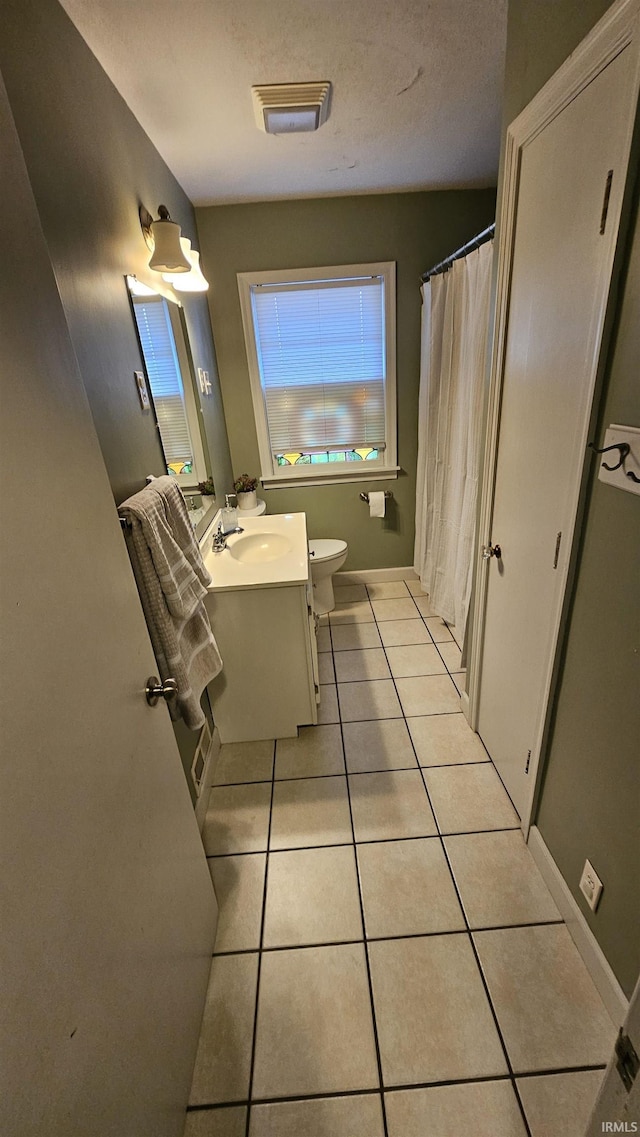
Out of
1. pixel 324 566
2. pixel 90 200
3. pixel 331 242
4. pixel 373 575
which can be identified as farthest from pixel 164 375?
pixel 373 575

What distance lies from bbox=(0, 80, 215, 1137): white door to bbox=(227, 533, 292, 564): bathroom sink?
1.27m

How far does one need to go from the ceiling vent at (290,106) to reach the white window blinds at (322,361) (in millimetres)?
1019

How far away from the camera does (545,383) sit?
1.20 meters

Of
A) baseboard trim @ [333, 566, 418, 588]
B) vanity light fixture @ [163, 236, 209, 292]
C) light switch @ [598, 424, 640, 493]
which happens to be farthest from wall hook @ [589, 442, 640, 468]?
baseboard trim @ [333, 566, 418, 588]

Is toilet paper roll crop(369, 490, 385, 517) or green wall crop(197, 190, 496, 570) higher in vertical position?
green wall crop(197, 190, 496, 570)

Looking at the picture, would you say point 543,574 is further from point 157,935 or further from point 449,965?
point 157,935

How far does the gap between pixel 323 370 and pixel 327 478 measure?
69 cm

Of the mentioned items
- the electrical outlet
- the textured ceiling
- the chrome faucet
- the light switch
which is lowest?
the electrical outlet

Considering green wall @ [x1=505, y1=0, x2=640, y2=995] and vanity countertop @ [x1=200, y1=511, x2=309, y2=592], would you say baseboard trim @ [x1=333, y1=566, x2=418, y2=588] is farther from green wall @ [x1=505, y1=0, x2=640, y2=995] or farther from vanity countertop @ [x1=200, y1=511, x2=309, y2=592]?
green wall @ [x1=505, y1=0, x2=640, y2=995]

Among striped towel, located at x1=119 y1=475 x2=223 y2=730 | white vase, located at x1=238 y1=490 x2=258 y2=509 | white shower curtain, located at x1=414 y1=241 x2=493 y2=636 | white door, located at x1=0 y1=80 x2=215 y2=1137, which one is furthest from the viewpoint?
white vase, located at x1=238 y1=490 x2=258 y2=509

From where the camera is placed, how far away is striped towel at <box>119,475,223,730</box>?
1.18 meters

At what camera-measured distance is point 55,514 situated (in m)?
0.66

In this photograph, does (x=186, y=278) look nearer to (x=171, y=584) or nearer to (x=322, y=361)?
(x=322, y=361)

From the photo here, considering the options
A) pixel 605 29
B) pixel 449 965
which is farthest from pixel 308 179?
pixel 449 965
